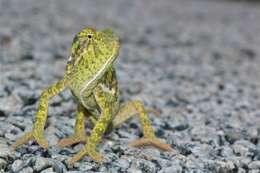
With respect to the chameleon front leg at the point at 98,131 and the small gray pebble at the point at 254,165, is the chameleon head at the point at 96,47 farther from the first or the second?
the small gray pebble at the point at 254,165

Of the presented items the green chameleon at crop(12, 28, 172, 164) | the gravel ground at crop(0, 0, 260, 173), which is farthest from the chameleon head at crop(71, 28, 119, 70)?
the gravel ground at crop(0, 0, 260, 173)

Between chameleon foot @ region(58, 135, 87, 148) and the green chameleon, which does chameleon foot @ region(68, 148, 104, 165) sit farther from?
chameleon foot @ region(58, 135, 87, 148)

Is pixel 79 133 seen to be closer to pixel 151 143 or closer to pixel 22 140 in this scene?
pixel 22 140

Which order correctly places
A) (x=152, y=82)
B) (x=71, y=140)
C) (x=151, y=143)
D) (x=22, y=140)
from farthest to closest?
(x=152, y=82) < (x=151, y=143) < (x=71, y=140) < (x=22, y=140)

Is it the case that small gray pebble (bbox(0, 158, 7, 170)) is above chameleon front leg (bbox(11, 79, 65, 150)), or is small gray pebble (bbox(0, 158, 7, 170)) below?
below

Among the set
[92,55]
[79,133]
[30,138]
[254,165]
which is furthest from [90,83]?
[254,165]

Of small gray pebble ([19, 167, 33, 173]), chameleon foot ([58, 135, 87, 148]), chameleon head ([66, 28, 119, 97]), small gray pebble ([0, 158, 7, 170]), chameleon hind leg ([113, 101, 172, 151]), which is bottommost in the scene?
A: small gray pebble ([19, 167, 33, 173])
